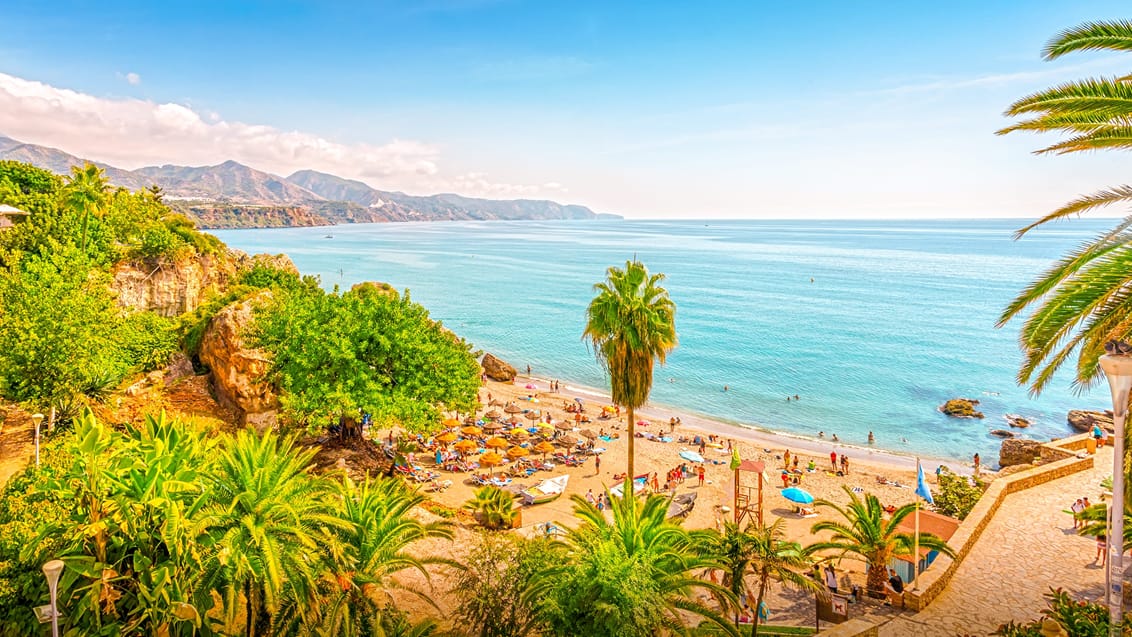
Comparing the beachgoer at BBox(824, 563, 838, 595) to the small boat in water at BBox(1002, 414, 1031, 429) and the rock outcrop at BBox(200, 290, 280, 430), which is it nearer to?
the rock outcrop at BBox(200, 290, 280, 430)

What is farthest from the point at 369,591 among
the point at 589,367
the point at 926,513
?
the point at 589,367

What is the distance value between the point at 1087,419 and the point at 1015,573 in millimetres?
34306

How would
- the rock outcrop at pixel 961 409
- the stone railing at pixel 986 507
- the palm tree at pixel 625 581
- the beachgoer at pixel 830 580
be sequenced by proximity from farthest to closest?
the rock outcrop at pixel 961 409 < the beachgoer at pixel 830 580 < the stone railing at pixel 986 507 < the palm tree at pixel 625 581

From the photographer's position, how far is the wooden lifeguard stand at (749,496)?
19.3m

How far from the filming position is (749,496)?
23016 millimetres

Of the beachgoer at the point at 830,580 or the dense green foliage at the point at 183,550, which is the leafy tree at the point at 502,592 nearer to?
the dense green foliage at the point at 183,550

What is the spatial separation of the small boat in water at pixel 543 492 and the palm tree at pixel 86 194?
2406 centimetres

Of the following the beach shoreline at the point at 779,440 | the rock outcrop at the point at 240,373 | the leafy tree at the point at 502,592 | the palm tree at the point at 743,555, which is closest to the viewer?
the leafy tree at the point at 502,592

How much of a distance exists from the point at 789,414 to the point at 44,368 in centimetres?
4078

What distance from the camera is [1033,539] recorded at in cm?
1598

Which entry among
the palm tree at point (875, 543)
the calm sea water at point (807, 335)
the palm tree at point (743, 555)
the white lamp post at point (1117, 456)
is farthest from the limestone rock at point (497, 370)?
the white lamp post at point (1117, 456)

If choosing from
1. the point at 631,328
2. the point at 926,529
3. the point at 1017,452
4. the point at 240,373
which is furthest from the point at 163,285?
the point at 1017,452

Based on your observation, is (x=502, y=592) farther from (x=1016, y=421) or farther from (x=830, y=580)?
(x=1016, y=421)

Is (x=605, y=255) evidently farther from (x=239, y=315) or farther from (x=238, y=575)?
(x=238, y=575)
